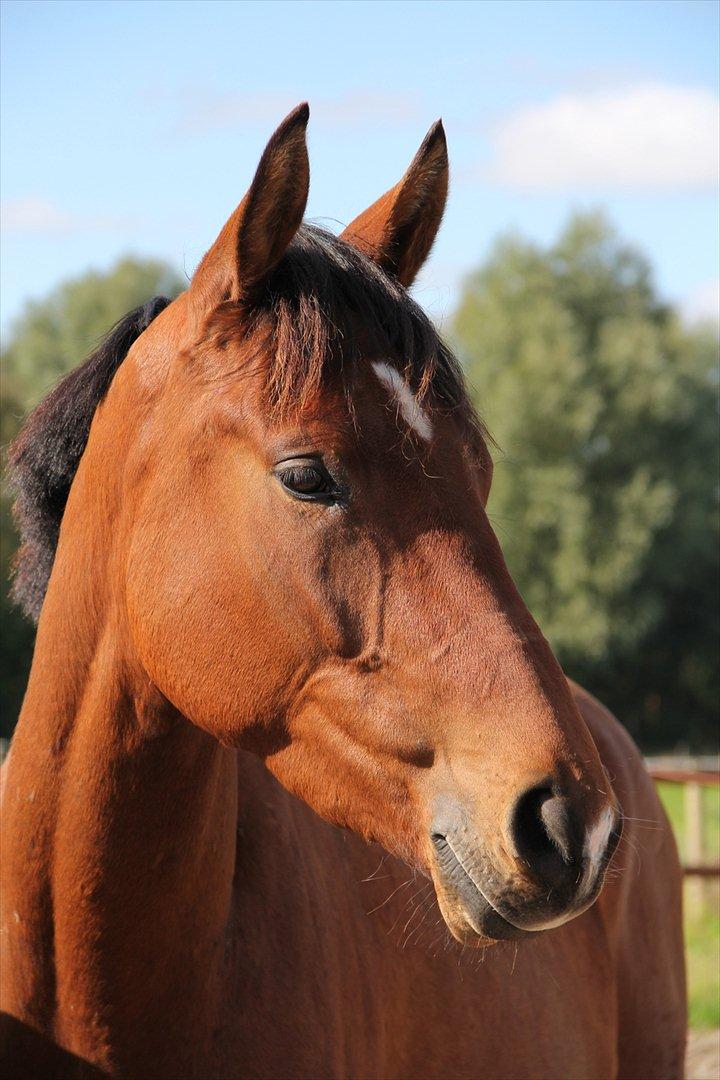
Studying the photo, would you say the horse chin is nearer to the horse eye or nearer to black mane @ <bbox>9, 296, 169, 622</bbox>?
the horse eye

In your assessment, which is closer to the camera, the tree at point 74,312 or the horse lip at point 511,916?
the horse lip at point 511,916

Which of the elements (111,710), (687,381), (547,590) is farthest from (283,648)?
(687,381)

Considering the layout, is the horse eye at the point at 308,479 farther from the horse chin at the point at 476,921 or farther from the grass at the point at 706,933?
the grass at the point at 706,933

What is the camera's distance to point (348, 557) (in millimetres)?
2207

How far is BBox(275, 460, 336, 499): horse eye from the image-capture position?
7.29 feet

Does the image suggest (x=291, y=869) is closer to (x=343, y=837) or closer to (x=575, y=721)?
(x=343, y=837)

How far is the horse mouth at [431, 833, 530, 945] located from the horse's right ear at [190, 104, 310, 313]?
1.21 meters

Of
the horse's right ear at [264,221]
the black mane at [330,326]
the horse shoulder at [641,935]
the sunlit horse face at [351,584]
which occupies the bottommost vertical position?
the horse shoulder at [641,935]

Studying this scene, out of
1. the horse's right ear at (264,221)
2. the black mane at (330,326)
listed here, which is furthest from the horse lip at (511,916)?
the horse's right ear at (264,221)

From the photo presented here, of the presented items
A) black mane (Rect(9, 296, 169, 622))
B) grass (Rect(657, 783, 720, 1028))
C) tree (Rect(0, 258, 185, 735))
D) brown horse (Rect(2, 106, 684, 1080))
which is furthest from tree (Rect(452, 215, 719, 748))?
brown horse (Rect(2, 106, 684, 1080))

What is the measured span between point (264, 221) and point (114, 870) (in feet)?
A: 4.66

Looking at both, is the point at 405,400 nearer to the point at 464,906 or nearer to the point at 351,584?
the point at 351,584

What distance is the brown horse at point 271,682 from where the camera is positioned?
2080mm

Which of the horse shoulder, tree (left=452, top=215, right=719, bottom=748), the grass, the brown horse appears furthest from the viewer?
tree (left=452, top=215, right=719, bottom=748)
